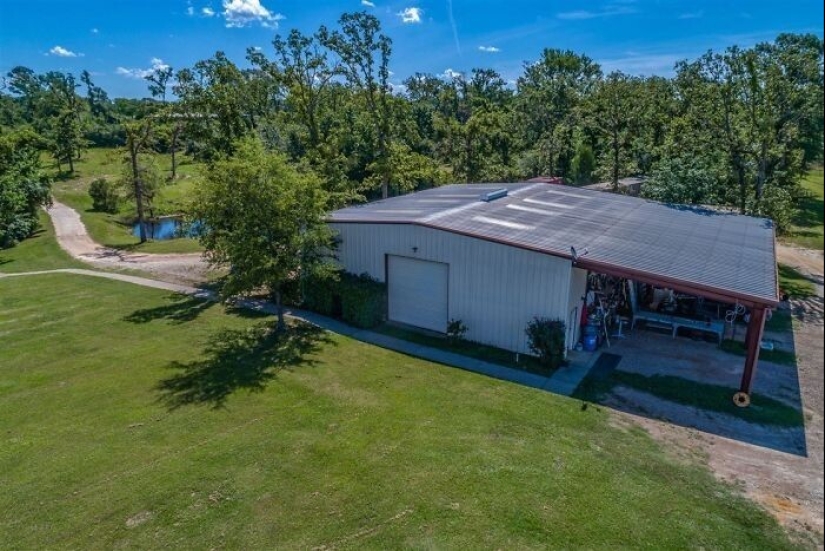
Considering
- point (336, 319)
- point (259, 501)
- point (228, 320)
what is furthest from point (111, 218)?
point (259, 501)

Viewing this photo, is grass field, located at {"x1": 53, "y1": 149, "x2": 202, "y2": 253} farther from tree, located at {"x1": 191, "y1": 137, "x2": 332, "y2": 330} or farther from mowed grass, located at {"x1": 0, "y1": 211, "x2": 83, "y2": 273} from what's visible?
mowed grass, located at {"x1": 0, "y1": 211, "x2": 83, "y2": 273}

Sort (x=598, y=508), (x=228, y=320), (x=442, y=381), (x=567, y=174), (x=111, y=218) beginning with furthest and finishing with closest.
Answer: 1. (x=567, y=174)
2. (x=111, y=218)
3. (x=228, y=320)
4. (x=442, y=381)
5. (x=598, y=508)

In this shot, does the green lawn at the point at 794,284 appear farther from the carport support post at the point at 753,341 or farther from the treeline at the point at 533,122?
the carport support post at the point at 753,341

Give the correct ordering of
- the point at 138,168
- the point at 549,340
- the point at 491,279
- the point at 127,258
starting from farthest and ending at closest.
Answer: the point at 138,168, the point at 127,258, the point at 491,279, the point at 549,340

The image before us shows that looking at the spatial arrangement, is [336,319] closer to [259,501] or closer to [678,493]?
[259,501]

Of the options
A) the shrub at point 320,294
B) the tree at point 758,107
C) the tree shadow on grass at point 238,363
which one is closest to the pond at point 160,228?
the shrub at point 320,294

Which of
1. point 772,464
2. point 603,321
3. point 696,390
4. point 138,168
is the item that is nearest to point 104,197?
point 138,168

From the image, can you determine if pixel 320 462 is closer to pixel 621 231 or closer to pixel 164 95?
pixel 621 231

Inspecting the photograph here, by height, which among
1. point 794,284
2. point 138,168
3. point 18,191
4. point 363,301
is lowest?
point 794,284
